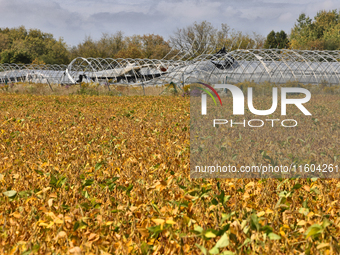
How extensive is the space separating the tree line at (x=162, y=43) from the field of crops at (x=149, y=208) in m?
41.4

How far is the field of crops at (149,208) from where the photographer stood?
6.54 feet

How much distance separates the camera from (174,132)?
20.0 ft

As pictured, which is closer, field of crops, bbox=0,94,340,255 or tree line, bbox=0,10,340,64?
field of crops, bbox=0,94,340,255

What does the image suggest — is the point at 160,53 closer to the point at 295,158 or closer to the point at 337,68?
the point at 337,68

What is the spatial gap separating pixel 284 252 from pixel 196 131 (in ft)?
13.1

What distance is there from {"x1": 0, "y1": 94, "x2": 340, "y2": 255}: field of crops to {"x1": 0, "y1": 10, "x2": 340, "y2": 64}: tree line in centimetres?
4139

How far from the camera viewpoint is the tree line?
50.0m

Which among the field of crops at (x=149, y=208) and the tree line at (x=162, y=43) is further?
the tree line at (x=162, y=43)

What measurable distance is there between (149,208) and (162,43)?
206 ft

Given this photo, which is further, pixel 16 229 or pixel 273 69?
pixel 273 69

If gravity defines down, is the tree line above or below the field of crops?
above

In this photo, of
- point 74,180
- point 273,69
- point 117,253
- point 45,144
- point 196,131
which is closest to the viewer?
point 117,253

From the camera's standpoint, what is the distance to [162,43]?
62875 millimetres

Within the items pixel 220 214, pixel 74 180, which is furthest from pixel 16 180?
pixel 220 214
